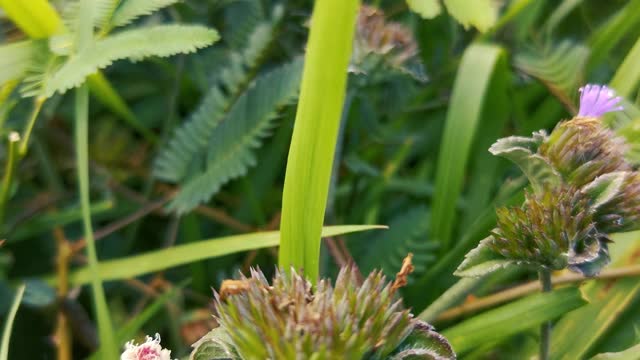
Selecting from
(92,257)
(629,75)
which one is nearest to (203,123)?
(92,257)

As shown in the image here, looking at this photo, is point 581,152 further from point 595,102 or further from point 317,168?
point 317,168

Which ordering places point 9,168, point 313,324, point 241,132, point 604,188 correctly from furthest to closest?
point 241,132 < point 9,168 < point 604,188 < point 313,324

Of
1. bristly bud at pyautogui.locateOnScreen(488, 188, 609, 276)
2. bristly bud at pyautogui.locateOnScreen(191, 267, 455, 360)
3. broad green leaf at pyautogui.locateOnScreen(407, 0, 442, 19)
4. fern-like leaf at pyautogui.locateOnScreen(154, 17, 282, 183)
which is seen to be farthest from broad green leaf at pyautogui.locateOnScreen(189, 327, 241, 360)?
fern-like leaf at pyautogui.locateOnScreen(154, 17, 282, 183)

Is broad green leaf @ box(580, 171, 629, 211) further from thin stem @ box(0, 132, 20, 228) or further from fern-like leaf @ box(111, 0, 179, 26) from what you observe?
thin stem @ box(0, 132, 20, 228)

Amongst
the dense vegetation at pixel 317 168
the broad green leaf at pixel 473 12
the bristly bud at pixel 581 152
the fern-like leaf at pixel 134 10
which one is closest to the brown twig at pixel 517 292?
the dense vegetation at pixel 317 168

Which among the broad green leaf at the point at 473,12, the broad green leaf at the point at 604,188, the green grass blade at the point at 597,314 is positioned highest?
the broad green leaf at the point at 473,12

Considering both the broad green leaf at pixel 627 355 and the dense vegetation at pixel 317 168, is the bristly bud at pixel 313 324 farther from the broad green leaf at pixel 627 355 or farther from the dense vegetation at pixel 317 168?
the broad green leaf at pixel 627 355

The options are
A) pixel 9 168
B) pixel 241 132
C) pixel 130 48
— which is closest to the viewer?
pixel 130 48

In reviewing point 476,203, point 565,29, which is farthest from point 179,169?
point 565,29
